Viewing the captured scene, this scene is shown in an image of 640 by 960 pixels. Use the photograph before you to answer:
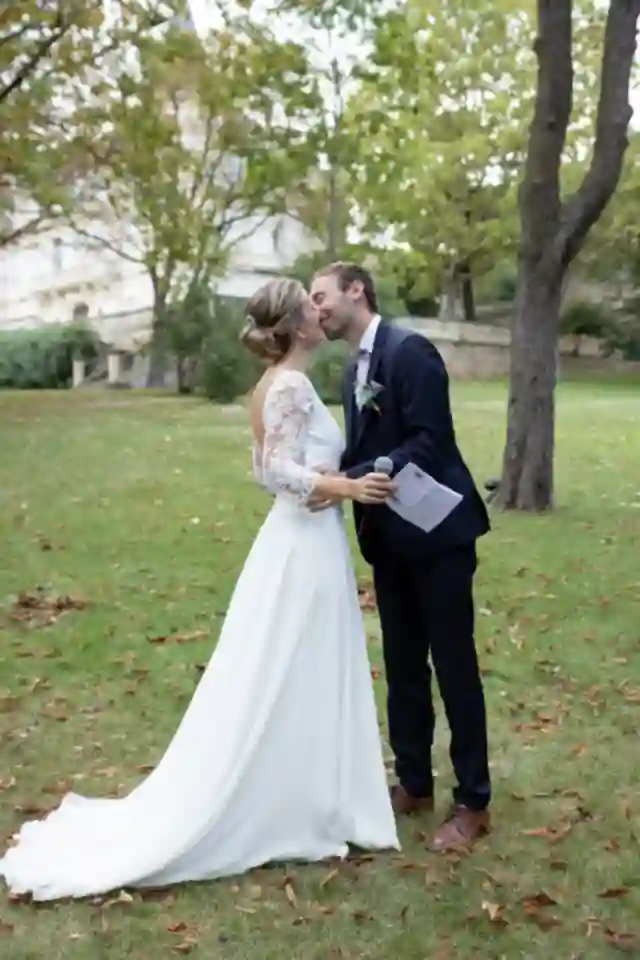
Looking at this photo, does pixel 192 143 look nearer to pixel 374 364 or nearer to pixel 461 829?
pixel 374 364

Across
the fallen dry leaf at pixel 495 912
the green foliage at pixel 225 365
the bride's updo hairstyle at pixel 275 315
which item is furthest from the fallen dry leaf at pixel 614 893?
the green foliage at pixel 225 365

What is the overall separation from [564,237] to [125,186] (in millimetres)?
28310

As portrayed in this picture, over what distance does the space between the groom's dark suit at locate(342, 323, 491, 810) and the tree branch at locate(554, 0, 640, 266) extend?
9088mm

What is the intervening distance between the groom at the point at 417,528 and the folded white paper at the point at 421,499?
0.21 ft

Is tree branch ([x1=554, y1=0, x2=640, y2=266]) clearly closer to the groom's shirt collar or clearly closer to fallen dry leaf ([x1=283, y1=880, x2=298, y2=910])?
the groom's shirt collar

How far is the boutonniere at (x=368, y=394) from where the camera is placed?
16.6 feet

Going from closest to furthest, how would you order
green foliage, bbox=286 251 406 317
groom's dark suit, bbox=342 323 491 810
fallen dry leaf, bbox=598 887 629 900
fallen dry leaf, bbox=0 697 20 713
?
fallen dry leaf, bbox=598 887 629 900 → groom's dark suit, bbox=342 323 491 810 → fallen dry leaf, bbox=0 697 20 713 → green foliage, bbox=286 251 406 317

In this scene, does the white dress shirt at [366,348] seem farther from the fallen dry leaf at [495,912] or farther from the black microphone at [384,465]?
the fallen dry leaf at [495,912]

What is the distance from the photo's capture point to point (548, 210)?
13.7 metres

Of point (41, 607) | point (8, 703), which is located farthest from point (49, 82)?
point (8, 703)

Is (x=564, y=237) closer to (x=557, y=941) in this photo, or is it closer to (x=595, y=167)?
(x=595, y=167)

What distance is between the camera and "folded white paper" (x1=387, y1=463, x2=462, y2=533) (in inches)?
195

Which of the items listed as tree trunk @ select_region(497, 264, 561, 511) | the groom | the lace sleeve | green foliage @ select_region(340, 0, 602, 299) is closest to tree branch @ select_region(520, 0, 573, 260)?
tree trunk @ select_region(497, 264, 561, 511)

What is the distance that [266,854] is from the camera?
16.6 feet
